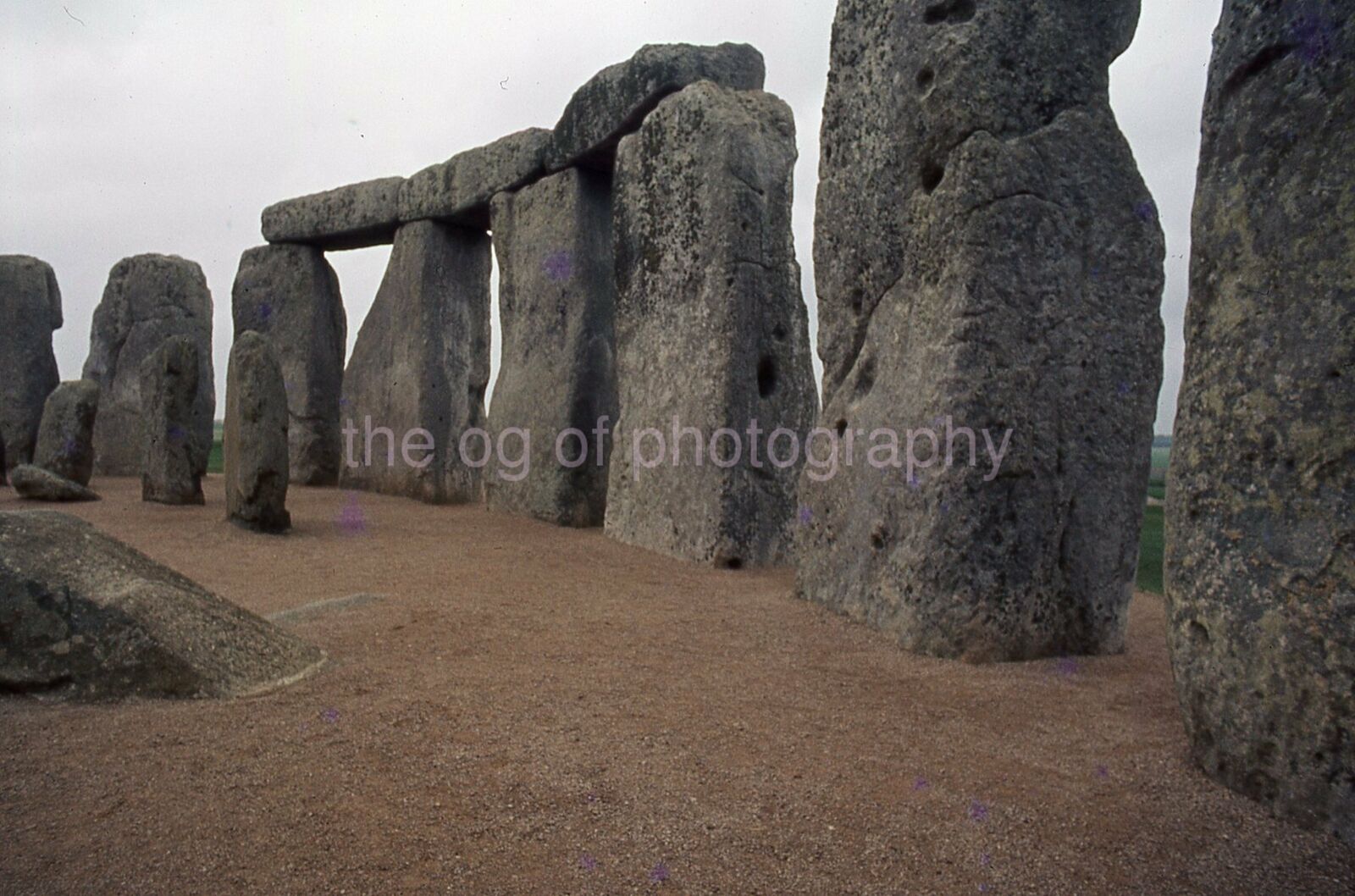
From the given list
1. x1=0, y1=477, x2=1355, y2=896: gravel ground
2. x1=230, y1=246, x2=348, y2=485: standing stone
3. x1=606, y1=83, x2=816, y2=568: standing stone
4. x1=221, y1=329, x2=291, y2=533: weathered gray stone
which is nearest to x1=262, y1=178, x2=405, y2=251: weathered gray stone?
x1=230, y1=246, x2=348, y2=485: standing stone

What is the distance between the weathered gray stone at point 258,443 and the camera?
20.1 ft

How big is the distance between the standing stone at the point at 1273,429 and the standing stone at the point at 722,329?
3.02m

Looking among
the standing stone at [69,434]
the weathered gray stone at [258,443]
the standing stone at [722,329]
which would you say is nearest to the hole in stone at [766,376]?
the standing stone at [722,329]

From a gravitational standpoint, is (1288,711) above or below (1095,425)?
below

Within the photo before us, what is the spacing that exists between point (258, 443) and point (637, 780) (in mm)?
4736

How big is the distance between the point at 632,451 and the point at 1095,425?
306 centimetres

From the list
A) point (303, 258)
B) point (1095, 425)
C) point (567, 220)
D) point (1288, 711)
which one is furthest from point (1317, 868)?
point (303, 258)

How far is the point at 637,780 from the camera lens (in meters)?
2.12

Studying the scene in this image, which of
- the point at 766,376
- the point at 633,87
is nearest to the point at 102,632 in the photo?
the point at 766,376

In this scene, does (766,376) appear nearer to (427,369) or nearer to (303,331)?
(427,369)

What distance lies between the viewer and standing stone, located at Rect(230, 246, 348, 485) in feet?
32.9

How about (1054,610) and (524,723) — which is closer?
(524,723)

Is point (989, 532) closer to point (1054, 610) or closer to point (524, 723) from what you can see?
point (1054, 610)

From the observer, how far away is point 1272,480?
205 centimetres
